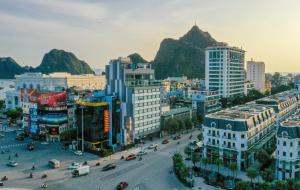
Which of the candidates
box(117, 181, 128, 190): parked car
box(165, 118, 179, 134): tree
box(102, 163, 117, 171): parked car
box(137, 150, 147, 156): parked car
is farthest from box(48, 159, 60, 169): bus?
box(165, 118, 179, 134): tree

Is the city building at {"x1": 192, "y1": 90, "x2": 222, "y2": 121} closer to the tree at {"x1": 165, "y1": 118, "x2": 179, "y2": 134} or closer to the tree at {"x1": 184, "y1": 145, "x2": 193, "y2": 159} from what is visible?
the tree at {"x1": 165, "y1": 118, "x2": 179, "y2": 134}

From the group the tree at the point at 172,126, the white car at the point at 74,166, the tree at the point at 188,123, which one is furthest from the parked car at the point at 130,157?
the tree at the point at 188,123

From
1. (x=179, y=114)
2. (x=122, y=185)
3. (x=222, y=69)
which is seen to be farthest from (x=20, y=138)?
(x=222, y=69)

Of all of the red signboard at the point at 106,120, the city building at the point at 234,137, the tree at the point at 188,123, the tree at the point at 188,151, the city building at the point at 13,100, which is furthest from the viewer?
the city building at the point at 13,100

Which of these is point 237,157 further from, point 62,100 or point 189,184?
point 62,100

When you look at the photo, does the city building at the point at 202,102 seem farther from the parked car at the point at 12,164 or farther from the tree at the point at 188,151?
the parked car at the point at 12,164

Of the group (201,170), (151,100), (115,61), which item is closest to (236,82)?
(151,100)
